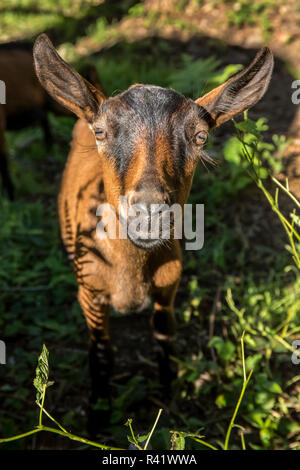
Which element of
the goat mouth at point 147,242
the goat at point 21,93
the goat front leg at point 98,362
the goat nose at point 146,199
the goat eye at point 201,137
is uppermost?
the goat at point 21,93

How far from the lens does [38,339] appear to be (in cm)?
387

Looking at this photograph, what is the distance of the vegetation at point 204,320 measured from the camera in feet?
10.5

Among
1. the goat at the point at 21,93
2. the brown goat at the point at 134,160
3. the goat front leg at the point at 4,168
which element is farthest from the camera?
the goat at the point at 21,93

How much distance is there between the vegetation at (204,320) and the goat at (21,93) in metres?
0.67

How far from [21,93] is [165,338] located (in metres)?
3.85

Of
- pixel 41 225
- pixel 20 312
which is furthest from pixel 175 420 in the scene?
pixel 41 225

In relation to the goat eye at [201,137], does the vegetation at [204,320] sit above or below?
below

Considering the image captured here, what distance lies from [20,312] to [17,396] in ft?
2.70

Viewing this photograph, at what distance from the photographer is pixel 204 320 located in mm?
4055

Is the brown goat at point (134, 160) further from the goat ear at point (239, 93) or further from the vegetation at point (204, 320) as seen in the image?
the vegetation at point (204, 320)

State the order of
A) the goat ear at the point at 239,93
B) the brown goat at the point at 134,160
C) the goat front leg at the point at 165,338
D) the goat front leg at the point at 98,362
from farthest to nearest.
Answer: the goat front leg at the point at 165,338 → the goat front leg at the point at 98,362 → the goat ear at the point at 239,93 → the brown goat at the point at 134,160

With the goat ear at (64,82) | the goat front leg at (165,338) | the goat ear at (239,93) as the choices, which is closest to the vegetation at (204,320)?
the goat front leg at (165,338)

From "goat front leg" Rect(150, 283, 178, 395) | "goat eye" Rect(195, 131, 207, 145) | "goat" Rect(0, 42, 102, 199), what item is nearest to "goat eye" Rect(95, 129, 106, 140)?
"goat eye" Rect(195, 131, 207, 145)

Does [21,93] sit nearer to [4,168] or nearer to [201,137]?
[4,168]
